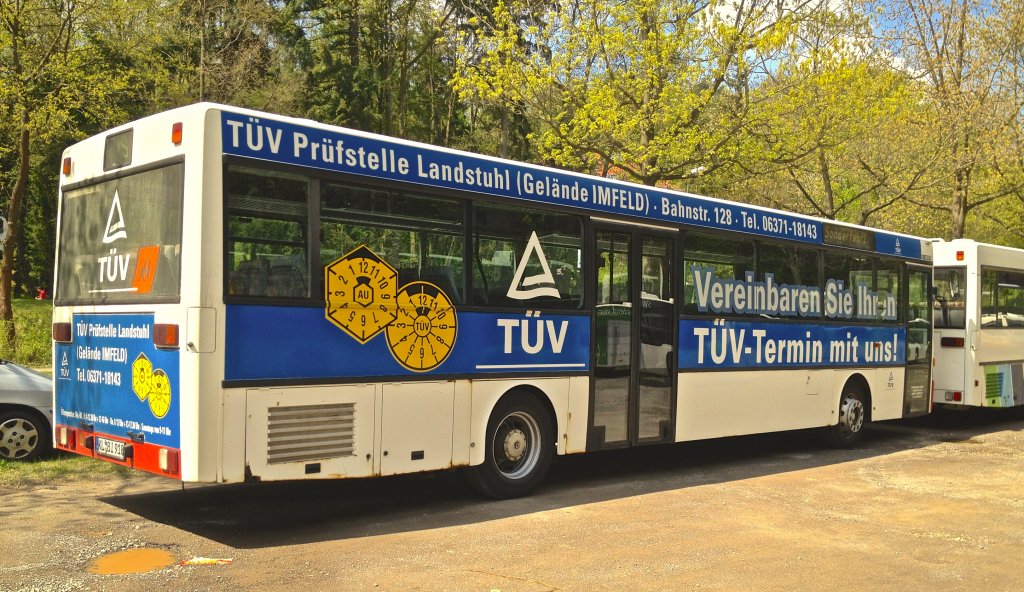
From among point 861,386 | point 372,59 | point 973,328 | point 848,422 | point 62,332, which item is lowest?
point 848,422

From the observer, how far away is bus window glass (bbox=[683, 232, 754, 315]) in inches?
430

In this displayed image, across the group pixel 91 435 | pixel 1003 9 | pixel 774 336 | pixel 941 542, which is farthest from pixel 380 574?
pixel 1003 9

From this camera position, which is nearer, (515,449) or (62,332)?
(62,332)

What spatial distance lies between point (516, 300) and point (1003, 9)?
2411cm

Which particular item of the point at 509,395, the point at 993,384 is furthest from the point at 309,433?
the point at 993,384

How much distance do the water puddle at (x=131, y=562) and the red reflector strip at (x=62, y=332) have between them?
231 centimetres

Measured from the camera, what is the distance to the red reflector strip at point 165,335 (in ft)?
22.6

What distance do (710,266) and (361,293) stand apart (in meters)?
4.86

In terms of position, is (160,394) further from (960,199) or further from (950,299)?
(960,199)

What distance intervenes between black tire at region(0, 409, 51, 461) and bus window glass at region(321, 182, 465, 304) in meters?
4.54

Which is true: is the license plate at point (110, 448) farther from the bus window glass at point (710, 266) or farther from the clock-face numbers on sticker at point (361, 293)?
the bus window glass at point (710, 266)

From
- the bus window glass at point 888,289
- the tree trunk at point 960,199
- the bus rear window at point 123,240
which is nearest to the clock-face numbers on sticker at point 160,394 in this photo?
the bus rear window at point 123,240

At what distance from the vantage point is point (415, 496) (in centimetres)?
923

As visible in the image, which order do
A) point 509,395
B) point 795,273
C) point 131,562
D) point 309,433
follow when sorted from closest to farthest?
point 131,562
point 309,433
point 509,395
point 795,273
